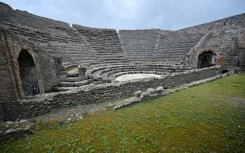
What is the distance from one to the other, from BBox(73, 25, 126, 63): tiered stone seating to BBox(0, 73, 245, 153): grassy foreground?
1517cm

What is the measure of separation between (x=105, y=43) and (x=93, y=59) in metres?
6.13

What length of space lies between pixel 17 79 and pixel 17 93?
2.41 feet

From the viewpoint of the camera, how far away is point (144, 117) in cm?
511

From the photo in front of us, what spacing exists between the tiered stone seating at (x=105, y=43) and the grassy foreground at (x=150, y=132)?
15.2 metres

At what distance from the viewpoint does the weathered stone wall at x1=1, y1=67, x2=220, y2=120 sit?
5863 millimetres

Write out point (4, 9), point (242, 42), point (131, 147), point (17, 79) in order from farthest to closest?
point (242, 42) < point (4, 9) < point (17, 79) < point (131, 147)

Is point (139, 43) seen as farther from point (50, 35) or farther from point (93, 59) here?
point (50, 35)

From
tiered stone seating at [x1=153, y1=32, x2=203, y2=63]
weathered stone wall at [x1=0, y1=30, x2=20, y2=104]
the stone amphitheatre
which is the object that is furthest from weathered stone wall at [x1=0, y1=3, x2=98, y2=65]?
tiered stone seating at [x1=153, y1=32, x2=203, y2=63]

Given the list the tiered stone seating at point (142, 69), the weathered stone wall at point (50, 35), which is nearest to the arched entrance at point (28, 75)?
the weathered stone wall at point (50, 35)

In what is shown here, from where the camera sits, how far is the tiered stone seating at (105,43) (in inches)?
819

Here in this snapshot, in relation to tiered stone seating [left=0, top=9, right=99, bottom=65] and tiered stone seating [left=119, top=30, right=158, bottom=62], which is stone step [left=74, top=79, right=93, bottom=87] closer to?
tiered stone seating [left=0, top=9, right=99, bottom=65]

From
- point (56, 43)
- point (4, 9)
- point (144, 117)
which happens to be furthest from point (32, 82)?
point (144, 117)

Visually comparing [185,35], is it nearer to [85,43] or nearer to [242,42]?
[242,42]

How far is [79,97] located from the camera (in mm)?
7270
